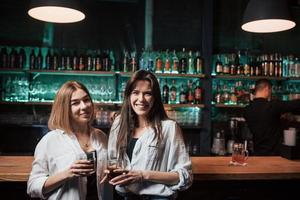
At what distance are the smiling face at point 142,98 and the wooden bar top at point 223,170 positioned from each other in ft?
2.12

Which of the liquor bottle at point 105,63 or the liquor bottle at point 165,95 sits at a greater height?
the liquor bottle at point 105,63

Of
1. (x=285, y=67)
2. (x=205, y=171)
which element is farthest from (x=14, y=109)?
(x=285, y=67)

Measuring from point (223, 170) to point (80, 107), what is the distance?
107 cm

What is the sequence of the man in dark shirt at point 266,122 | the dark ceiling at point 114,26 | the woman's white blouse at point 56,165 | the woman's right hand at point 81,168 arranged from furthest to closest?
the dark ceiling at point 114,26
the man in dark shirt at point 266,122
the woman's white blouse at point 56,165
the woman's right hand at point 81,168

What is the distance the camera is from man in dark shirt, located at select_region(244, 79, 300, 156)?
11.9 feet

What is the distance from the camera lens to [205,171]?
2268 millimetres

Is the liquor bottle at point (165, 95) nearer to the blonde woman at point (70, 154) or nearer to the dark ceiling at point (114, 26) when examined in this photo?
the dark ceiling at point (114, 26)

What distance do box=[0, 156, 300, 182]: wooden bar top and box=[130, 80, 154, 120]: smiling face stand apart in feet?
2.12

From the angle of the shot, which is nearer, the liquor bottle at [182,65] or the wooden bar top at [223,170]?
the wooden bar top at [223,170]

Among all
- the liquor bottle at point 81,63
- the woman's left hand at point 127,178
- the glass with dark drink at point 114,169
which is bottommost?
the woman's left hand at point 127,178

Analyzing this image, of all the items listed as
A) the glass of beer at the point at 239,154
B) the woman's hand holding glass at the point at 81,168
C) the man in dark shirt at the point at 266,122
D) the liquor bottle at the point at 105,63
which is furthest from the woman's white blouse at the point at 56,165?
the liquor bottle at the point at 105,63

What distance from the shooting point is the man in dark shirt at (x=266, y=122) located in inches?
142

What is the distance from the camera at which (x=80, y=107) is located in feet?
6.13

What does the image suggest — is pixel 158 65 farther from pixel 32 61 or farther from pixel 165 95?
pixel 32 61
